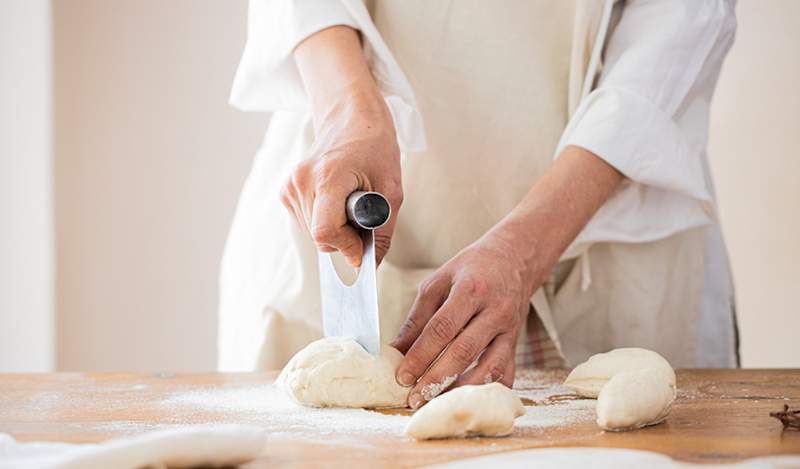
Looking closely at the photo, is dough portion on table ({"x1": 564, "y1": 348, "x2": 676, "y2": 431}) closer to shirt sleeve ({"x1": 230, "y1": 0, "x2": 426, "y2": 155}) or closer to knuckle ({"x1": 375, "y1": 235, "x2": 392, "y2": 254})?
knuckle ({"x1": 375, "y1": 235, "x2": 392, "y2": 254})

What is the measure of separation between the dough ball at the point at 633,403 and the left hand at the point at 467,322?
19 centimetres

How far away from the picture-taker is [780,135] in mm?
2545

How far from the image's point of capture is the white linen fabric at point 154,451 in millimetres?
691

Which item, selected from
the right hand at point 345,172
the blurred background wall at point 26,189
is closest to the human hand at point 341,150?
the right hand at point 345,172

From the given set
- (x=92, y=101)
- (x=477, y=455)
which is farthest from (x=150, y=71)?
(x=477, y=455)

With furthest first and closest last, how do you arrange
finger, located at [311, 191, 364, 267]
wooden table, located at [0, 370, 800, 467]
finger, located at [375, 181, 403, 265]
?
finger, located at [375, 181, 403, 265] < finger, located at [311, 191, 364, 267] < wooden table, located at [0, 370, 800, 467]

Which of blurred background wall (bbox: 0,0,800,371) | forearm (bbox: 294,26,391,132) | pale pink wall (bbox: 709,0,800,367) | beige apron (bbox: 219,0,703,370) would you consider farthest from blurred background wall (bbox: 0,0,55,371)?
pale pink wall (bbox: 709,0,800,367)

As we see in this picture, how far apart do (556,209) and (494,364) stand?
26 centimetres

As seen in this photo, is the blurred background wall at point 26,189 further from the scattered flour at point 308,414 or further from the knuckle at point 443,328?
the knuckle at point 443,328

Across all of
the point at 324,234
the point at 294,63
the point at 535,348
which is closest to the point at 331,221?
the point at 324,234

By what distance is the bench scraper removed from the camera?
102 centimetres

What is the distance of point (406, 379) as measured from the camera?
3.52ft

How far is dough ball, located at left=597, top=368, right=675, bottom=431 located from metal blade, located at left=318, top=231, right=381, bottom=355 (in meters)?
0.27

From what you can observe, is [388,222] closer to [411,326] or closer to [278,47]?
[411,326]
